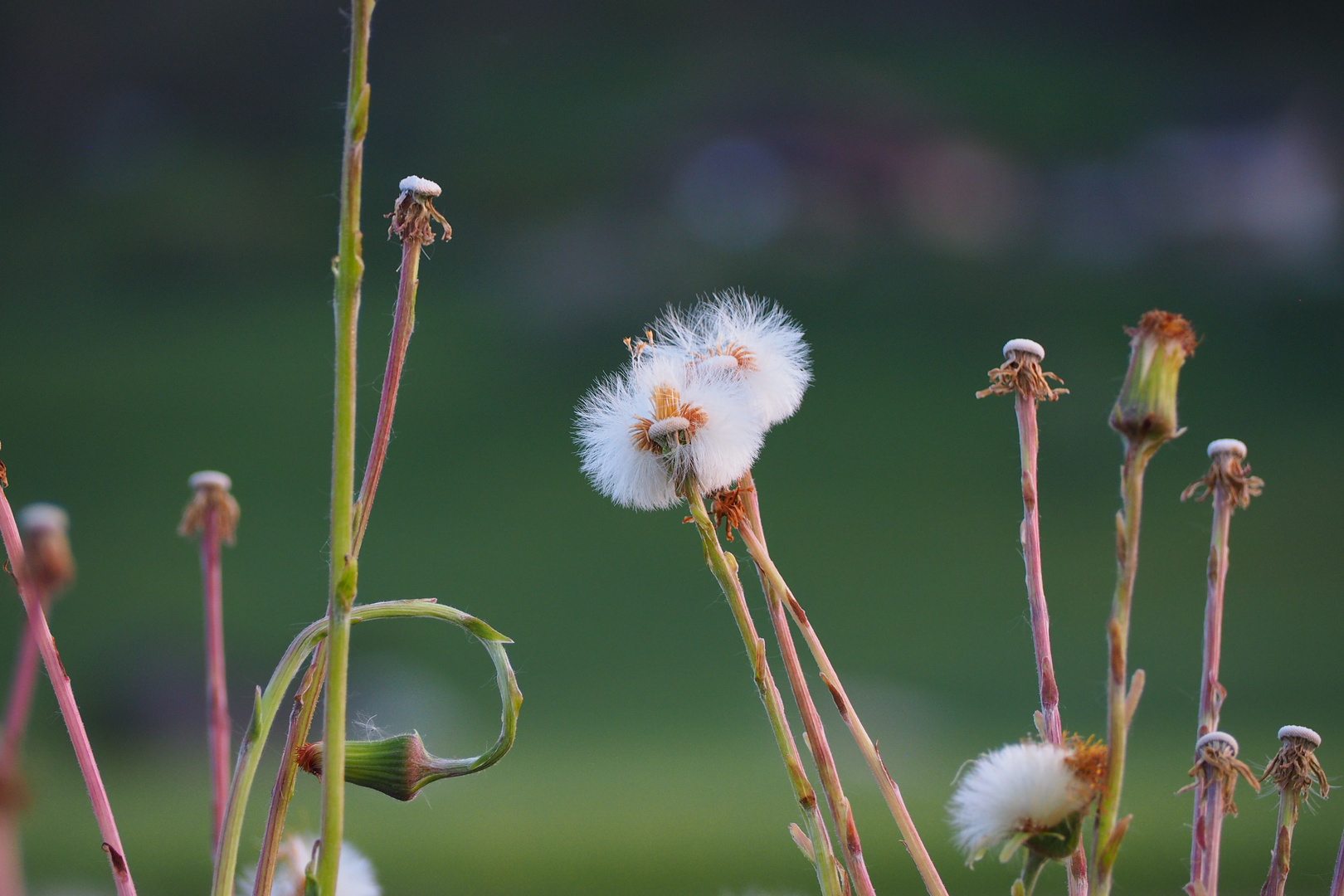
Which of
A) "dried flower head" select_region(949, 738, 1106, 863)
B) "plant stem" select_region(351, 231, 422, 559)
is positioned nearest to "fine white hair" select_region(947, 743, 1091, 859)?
"dried flower head" select_region(949, 738, 1106, 863)

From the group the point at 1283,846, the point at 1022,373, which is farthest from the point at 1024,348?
the point at 1283,846

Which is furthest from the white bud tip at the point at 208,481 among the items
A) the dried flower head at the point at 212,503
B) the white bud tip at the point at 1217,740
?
the white bud tip at the point at 1217,740

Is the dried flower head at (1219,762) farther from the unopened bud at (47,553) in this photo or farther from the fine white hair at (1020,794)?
the unopened bud at (47,553)

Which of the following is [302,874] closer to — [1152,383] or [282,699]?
[282,699]

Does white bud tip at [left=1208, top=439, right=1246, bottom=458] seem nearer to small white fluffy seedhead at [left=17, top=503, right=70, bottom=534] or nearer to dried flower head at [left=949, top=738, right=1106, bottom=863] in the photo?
dried flower head at [left=949, top=738, right=1106, bottom=863]

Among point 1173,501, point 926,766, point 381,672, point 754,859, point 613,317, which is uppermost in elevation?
point 613,317

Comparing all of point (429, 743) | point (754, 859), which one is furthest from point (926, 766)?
point (429, 743)

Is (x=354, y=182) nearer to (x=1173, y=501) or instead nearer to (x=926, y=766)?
(x=926, y=766)
